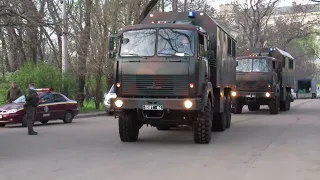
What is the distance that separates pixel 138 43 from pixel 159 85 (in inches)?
52.5

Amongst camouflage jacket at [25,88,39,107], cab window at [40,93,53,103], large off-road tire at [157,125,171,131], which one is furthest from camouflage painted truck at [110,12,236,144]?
cab window at [40,93,53,103]

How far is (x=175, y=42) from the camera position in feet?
41.2

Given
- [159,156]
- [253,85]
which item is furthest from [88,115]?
[159,156]

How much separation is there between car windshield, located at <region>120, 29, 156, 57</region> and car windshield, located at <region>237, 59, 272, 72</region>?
48.5 ft

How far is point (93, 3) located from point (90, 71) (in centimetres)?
484

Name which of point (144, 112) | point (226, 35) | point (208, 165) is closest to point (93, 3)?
point (226, 35)

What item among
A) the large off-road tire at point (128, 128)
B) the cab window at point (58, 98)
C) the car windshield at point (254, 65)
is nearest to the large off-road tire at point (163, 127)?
the large off-road tire at point (128, 128)

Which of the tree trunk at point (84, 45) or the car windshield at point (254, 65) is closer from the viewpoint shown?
the car windshield at point (254, 65)

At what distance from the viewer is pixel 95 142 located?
44.7ft

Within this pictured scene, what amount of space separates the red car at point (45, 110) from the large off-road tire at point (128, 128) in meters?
6.96

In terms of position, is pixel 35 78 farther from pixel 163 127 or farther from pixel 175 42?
pixel 175 42

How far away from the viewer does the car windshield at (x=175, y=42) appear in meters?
12.4

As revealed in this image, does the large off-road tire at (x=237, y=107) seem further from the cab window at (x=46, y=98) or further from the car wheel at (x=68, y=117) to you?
the cab window at (x=46, y=98)

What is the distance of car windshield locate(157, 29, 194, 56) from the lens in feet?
40.8
